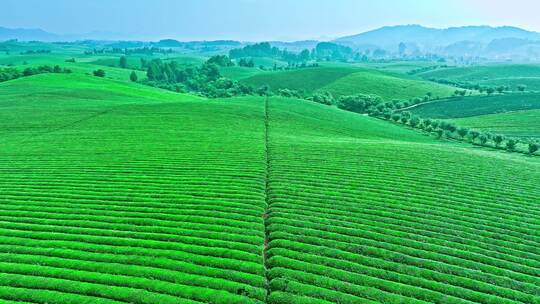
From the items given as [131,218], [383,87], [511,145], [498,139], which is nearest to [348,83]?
[383,87]

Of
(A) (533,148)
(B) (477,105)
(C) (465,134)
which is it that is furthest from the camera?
(B) (477,105)

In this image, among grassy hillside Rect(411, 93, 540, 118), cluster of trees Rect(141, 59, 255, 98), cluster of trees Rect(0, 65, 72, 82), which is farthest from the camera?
cluster of trees Rect(141, 59, 255, 98)

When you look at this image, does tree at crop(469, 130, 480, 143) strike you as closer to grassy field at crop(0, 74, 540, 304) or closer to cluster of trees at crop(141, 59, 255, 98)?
grassy field at crop(0, 74, 540, 304)

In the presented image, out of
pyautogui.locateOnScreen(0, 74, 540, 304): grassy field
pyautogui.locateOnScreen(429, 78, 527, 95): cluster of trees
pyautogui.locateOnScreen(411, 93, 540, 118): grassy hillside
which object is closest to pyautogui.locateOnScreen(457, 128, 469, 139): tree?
pyautogui.locateOnScreen(0, 74, 540, 304): grassy field

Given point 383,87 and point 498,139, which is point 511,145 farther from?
point 383,87

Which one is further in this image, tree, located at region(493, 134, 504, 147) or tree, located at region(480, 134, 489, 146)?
tree, located at region(480, 134, 489, 146)

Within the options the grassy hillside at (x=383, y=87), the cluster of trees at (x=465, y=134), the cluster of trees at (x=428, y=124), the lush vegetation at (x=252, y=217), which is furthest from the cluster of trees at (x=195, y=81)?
the lush vegetation at (x=252, y=217)
